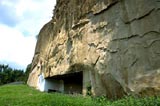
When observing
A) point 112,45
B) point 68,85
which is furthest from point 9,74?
point 112,45

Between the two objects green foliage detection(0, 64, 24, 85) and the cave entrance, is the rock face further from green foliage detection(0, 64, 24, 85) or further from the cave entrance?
green foliage detection(0, 64, 24, 85)

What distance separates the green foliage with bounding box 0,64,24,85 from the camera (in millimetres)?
31481

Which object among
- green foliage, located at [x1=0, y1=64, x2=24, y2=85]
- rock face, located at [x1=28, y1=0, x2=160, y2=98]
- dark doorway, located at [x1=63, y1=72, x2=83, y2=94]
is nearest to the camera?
rock face, located at [x1=28, y1=0, x2=160, y2=98]

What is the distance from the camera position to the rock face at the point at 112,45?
28.1 feet

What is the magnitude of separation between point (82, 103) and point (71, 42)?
166 inches

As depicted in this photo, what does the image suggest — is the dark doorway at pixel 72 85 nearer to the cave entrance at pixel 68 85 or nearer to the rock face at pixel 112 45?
the cave entrance at pixel 68 85

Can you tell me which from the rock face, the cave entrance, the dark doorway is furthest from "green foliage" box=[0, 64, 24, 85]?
the rock face

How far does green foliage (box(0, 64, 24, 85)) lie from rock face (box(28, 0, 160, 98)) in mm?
17666

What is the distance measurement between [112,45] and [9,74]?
77.1 feet

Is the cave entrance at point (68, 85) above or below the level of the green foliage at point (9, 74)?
below

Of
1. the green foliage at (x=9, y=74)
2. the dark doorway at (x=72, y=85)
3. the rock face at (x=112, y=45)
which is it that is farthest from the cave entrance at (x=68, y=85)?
the green foliage at (x=9, y=74)

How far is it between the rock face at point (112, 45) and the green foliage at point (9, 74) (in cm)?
1767

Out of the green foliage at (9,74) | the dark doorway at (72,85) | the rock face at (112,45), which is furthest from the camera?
the green foliage at (9,74)

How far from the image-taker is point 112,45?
987 centimetres
